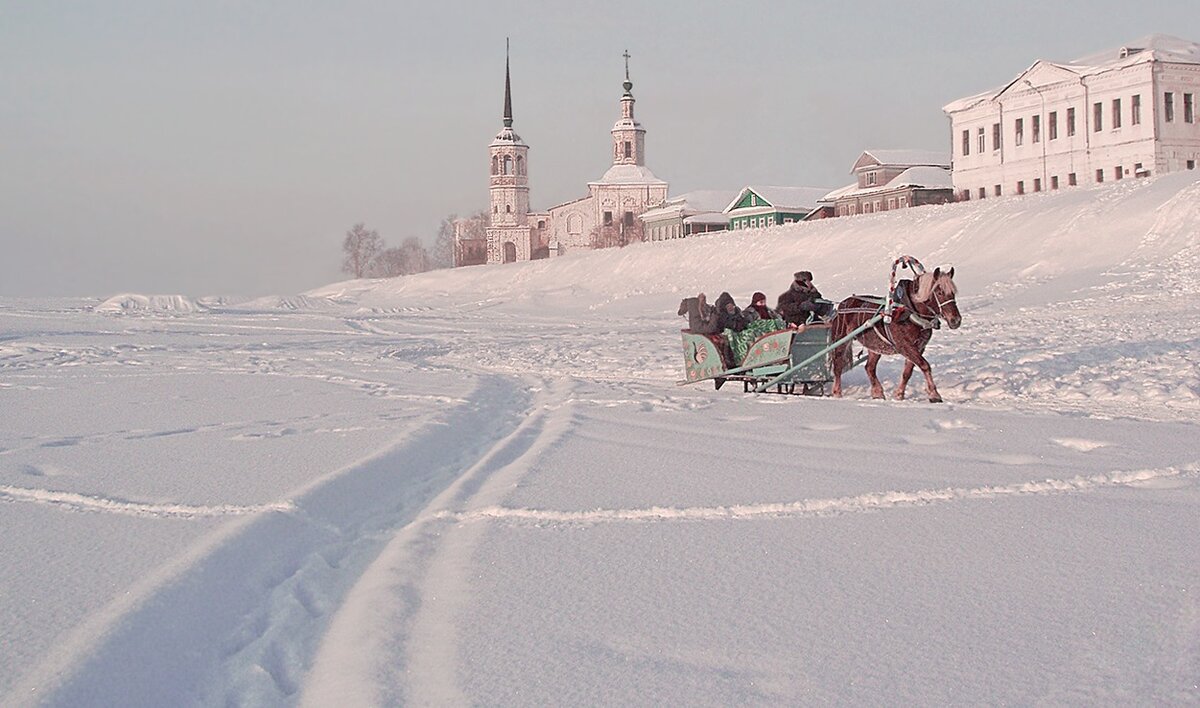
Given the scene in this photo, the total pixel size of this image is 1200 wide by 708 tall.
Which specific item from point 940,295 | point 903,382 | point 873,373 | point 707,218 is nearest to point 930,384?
point 903,382

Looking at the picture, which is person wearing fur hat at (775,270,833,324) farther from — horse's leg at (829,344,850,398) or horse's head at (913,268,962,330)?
horse's head at (913,268,962,330)

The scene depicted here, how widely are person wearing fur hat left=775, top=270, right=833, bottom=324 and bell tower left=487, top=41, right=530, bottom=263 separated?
367 feet

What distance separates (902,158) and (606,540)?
7779 cm

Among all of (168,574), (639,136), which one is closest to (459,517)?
(168,574)

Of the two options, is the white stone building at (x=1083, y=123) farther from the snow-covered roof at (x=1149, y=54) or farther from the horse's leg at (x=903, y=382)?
the horse's leg at (x=903, y=382)

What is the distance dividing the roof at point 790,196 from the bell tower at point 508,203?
39.6 meters

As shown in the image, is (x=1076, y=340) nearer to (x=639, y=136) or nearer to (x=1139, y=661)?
(x=1139, y=661)

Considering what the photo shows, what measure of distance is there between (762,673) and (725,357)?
11104 mm

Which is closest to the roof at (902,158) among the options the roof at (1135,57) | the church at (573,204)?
the roof at (1135,57)

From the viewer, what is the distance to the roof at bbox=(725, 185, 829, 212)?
88.2 m

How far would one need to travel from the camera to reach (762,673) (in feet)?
13.7

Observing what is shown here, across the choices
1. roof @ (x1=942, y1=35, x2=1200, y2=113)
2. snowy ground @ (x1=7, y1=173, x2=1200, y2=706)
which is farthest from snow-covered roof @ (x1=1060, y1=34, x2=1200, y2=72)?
snowy ground @ (x1=7, y1=173, x2=1200, y2=706)

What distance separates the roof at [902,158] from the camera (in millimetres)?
79000

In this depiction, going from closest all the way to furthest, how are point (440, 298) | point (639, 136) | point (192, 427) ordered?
point (192, 427) → point (440, 298) → point (639, 136)
